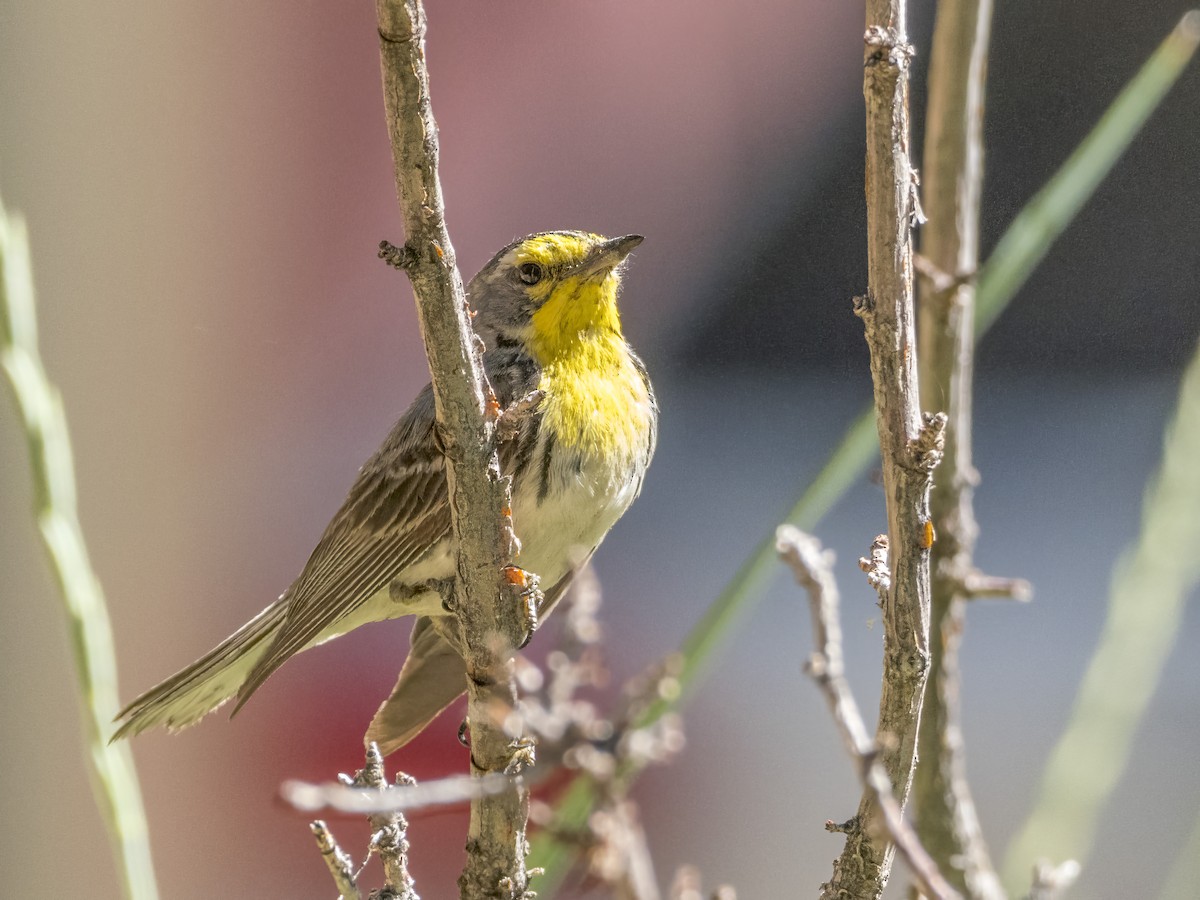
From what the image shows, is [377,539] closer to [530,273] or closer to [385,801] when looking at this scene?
[530,273]

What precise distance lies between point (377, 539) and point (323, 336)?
221 cm

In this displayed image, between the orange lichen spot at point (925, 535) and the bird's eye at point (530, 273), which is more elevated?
the bird's eye at point (530, 273)

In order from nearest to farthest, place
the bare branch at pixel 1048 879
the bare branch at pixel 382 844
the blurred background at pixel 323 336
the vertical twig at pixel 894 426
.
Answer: the bare branch at pixel 1048 879 → the vertical twig at pixel 894 426 → the bare branch at pixel 382 844 → the blurred background at pixel 323 336

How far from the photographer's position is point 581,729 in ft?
2.13

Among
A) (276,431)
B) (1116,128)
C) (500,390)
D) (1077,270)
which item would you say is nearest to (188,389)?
(276,431)

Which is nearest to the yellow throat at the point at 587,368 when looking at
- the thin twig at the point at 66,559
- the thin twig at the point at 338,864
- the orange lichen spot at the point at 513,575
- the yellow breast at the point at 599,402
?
the yellow breast at the point at 599,402

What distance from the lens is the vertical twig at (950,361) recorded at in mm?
1361

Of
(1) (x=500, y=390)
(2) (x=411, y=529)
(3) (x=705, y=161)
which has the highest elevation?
(3) (x=705, y=161)

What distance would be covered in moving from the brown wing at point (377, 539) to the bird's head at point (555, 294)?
0.71 ft

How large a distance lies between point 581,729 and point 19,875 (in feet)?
13.5

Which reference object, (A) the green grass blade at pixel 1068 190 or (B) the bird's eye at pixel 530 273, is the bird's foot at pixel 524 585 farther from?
(B) the bird's eye at pixel 530 273

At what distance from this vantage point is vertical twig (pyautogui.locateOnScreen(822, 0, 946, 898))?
1.08 meters

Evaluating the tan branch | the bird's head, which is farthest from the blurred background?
the tan branch

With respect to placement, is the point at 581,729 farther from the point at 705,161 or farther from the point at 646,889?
the point at 705,161
